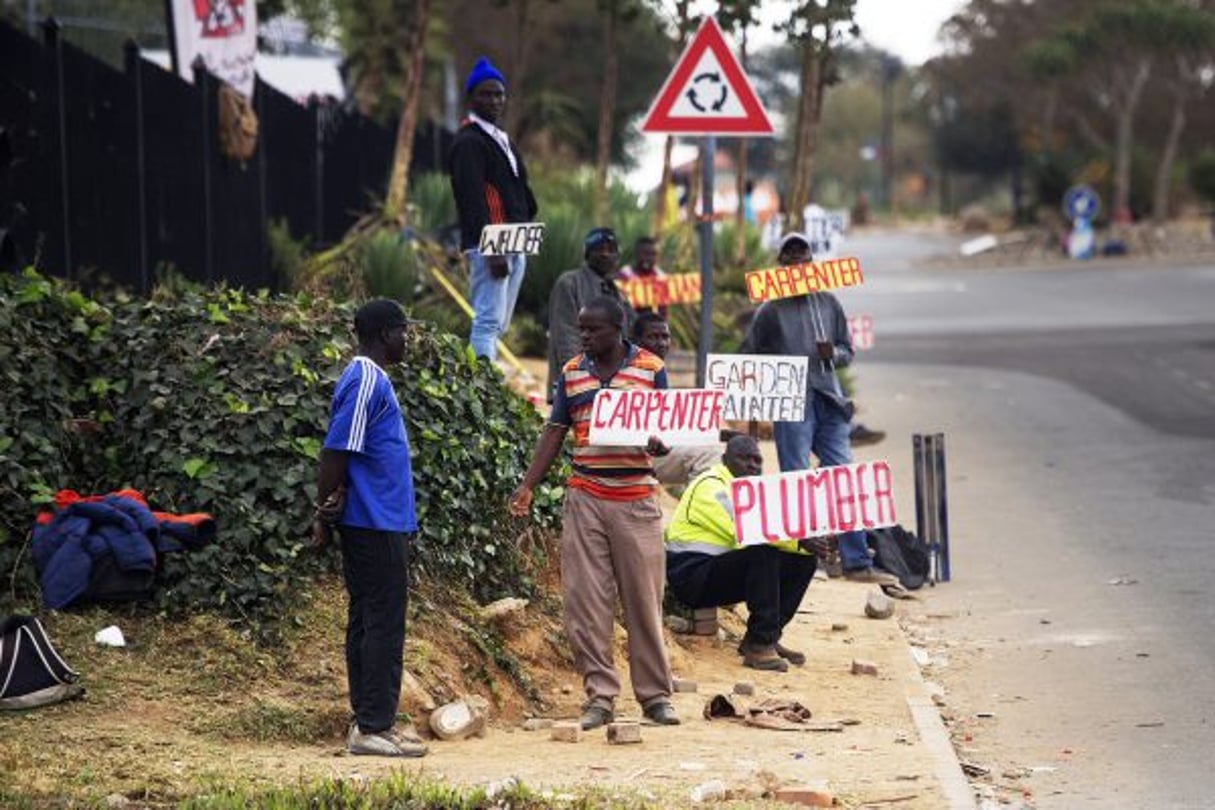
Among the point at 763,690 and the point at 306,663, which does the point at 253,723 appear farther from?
the point at 763,690

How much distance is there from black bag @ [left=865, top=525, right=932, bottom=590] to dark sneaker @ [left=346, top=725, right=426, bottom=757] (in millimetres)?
5672

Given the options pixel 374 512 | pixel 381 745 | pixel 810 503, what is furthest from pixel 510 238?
pixel 381 745

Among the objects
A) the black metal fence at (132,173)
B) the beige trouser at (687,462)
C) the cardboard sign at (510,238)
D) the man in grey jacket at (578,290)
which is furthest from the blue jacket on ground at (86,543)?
the beige trouser at (687,462)

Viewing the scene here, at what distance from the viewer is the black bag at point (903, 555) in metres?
13.9

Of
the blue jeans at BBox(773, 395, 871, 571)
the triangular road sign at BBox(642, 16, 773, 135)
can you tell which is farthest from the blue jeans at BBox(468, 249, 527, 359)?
the blue jeans at BBox(773, 395, 871, 571)

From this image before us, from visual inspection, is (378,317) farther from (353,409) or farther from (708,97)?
(708,97)

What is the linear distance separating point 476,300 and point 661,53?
1779 inches

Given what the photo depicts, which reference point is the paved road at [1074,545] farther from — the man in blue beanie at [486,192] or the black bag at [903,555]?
the man in blue beanie at [486,192]

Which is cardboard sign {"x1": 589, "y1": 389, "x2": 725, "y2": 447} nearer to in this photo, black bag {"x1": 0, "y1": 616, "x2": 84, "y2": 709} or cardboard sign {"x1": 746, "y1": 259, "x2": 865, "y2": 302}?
black bag {"x1": 0, "y1": 616, "x2": 84, "y2": 709}

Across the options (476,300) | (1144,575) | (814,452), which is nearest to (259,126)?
(476,300)

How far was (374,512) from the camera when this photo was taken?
860 cm

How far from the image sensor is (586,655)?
951 cm

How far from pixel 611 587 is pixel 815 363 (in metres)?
4.31

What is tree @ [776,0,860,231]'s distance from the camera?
23.2 m
